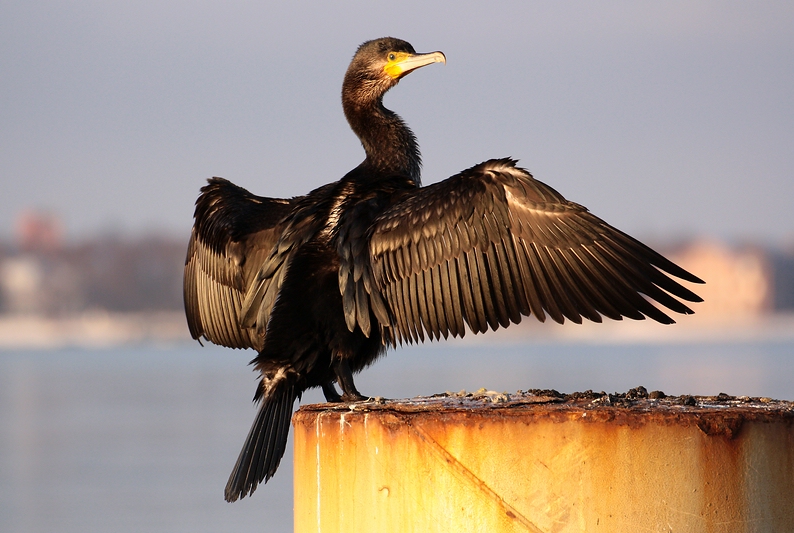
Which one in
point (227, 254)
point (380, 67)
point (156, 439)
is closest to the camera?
point (227, 254)

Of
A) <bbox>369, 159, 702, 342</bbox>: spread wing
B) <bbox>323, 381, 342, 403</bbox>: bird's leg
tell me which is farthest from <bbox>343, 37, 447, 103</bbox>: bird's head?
<bbox>323, 381, 342, 403</bbox>: bird's leg

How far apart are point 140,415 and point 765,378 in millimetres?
18315

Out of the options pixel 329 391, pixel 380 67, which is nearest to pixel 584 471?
pixel 329 391

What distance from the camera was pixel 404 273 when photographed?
4.35 meters

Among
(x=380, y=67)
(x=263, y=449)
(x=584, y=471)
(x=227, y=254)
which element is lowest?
(x=584, y=471)

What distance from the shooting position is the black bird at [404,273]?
3994mm

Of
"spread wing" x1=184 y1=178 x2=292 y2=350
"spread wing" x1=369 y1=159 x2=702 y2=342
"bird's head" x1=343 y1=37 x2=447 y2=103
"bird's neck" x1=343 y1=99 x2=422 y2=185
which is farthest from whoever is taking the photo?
"bird's head" x1=343 y1=37 x2=447 y2=103

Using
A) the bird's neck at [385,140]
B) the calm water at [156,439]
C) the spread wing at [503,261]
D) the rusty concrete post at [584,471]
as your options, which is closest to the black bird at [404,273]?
the spread wing at [503,261]

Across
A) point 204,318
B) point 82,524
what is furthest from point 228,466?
point 204,318

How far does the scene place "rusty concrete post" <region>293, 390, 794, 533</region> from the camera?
2.90 metres

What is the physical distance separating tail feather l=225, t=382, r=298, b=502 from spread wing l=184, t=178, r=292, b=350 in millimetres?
467

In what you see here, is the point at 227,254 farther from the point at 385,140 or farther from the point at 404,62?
the point at 404,62

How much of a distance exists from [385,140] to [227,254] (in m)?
0.98

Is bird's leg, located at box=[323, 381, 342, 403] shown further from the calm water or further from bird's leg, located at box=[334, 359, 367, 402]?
the calm water
